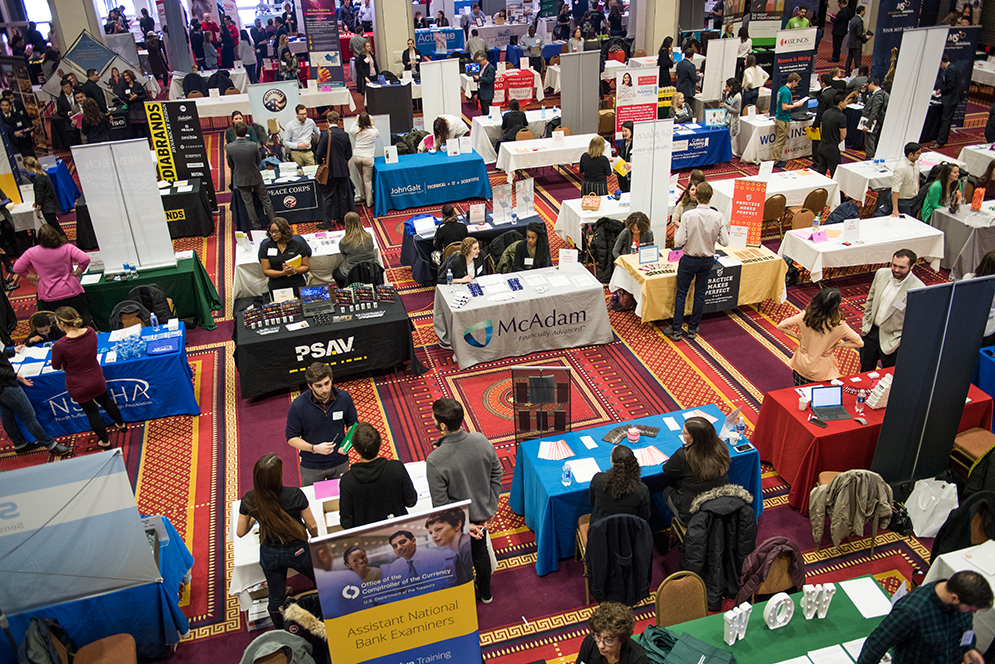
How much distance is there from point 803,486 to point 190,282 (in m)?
6.16

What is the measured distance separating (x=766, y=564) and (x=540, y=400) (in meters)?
1.90

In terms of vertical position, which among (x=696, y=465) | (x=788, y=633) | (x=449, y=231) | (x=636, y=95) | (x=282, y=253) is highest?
(x=636, y=95)

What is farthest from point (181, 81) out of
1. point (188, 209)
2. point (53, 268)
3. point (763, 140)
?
point (763, 140)

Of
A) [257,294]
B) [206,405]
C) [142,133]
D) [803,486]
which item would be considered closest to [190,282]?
[257,294]

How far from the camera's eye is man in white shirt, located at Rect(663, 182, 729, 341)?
705cm

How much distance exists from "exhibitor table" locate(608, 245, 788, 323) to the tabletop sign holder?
2.63m

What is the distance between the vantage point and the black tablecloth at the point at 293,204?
10.4 meters

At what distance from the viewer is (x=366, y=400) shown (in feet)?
23.2

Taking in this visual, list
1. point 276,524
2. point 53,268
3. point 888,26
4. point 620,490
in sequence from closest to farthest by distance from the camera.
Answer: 1. point 276,524
2. point 620,490
3. point 53,268
4. point 888,26

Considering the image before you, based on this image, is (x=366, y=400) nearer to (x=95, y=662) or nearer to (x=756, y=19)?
(x=95, y=662)

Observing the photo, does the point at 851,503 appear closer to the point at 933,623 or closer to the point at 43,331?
the point at 933,623

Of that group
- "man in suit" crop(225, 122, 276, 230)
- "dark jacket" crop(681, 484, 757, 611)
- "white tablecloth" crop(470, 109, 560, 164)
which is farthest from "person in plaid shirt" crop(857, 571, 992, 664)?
"white tablecloth" crop(470, 109, 560, 164)

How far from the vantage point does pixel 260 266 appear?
8.16 meters

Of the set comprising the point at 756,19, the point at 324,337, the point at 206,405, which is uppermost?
the point at 756,19
